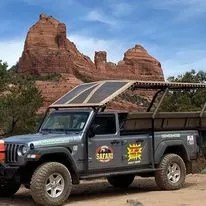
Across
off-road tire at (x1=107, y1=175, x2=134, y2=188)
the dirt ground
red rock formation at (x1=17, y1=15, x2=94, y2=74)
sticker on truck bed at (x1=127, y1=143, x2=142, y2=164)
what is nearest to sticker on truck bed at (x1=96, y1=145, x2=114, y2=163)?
sticker on truck bed at (x1=127, y1=143, x2=142, y2=164)

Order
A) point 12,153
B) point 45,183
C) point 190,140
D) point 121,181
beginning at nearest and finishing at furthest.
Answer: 1. point 45,183
2. point 12,153
3. point 190,140
4. point 121,181

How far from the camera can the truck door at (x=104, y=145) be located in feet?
38.3

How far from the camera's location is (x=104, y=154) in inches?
468

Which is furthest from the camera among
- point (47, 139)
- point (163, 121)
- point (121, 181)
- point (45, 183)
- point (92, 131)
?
point (121, 181)

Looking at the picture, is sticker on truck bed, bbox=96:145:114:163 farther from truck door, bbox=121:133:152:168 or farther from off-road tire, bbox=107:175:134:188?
off-road tire, bbox=107:175:134:188

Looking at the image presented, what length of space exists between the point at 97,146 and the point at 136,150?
1.23 meters

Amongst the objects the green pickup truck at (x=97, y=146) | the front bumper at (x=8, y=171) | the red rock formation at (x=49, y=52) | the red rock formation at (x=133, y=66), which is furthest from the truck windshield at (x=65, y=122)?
the red rock formation at (x=133, y=66)

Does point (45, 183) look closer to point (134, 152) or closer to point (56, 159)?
point (56, 159)

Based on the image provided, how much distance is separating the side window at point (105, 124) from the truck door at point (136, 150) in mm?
344

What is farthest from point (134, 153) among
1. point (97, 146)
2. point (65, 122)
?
point (65, 122)

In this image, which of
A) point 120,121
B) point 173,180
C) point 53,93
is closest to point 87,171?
point 120,121

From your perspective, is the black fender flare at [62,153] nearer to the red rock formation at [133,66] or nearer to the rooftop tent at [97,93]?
the rooftop tent at [97,93]

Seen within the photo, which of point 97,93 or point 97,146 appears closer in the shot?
point 97,146

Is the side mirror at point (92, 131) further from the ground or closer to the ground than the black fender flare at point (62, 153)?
further from the ground
